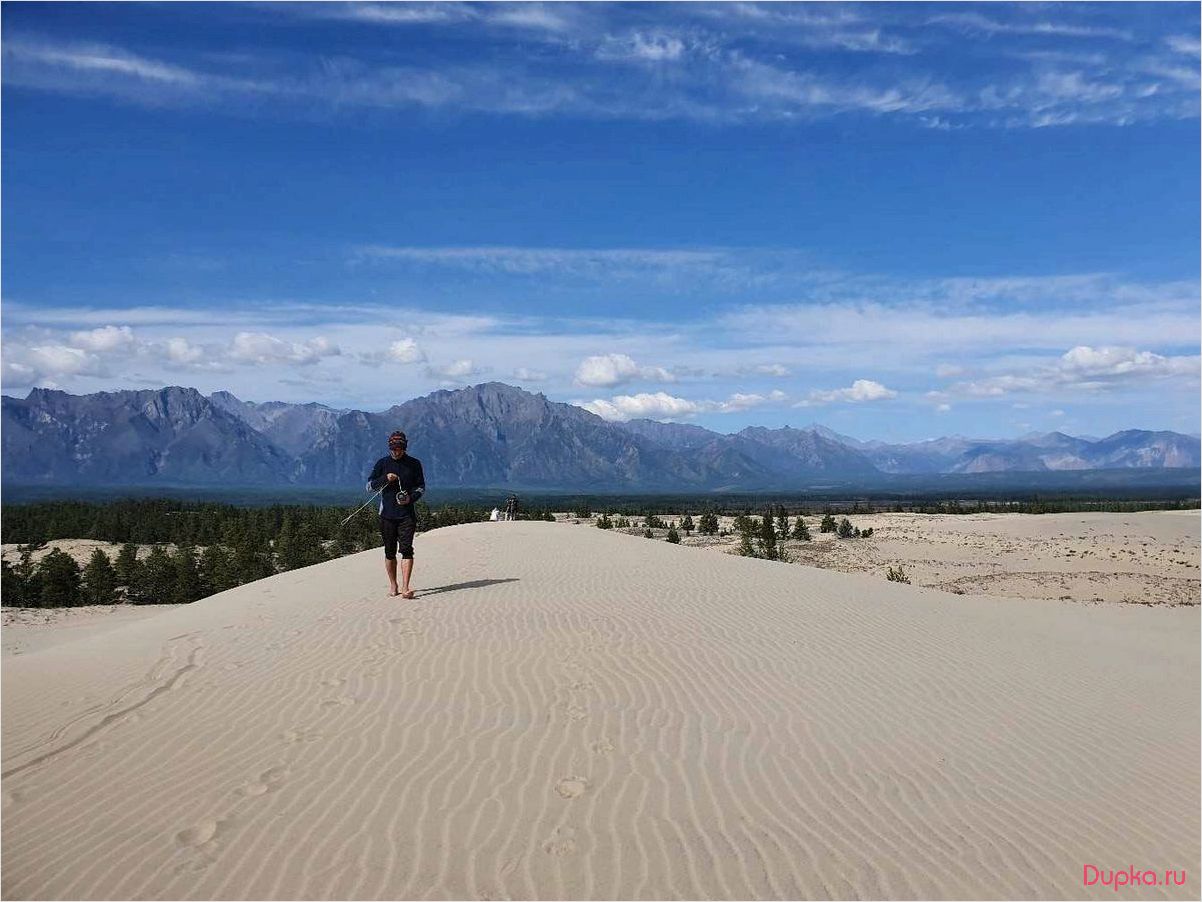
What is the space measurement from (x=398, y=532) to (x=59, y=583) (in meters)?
35.7

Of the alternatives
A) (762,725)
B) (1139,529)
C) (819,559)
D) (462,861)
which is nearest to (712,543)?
(819,559)

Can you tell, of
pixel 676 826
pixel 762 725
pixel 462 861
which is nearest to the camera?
pixel 462 861

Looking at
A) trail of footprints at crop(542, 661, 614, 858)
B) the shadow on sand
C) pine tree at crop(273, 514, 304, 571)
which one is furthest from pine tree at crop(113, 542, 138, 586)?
trail of footprints at crop(542, 661, 614, 858)

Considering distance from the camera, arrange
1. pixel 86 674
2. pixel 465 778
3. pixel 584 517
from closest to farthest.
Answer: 1. pixel 465 778
2. pixel 86 674
3. pixel 584 517

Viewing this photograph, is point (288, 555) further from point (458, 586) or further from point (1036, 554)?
point (1036, 554)

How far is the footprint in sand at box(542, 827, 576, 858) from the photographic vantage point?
15.9 feet

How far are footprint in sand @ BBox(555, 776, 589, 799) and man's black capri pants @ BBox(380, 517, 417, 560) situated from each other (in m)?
6.62

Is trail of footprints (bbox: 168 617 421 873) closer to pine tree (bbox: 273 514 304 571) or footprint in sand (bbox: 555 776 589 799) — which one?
footprint in sand (bbox: 555 776 589 799)

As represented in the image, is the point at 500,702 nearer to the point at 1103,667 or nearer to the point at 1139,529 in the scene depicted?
the point at 1103,667

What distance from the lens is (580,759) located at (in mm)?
6203

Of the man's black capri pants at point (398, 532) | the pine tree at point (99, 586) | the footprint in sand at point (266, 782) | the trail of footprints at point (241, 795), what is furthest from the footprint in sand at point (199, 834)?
the pine tree at point (99, 586)

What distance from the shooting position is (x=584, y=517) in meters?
70.0

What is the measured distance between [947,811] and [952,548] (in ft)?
142

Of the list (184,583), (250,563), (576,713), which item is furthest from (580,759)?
(184,583)
